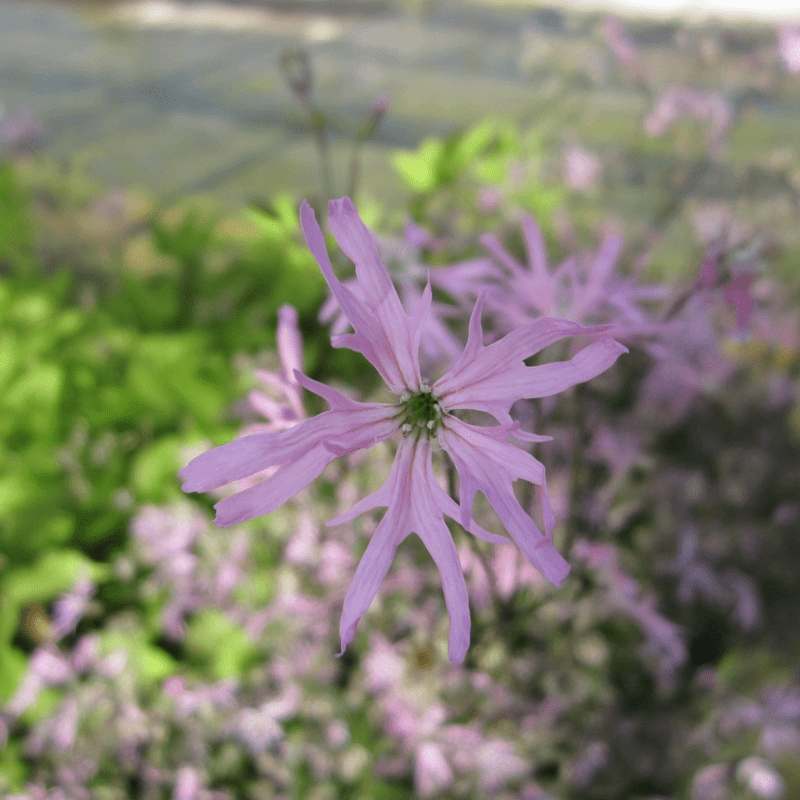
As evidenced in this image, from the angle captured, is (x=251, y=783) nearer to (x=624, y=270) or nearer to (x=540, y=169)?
(x=624, y=270)

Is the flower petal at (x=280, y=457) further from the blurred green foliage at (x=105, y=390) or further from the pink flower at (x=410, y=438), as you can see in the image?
the blurred green foliage at (x=105, y=390)

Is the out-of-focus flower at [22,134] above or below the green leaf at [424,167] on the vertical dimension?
below

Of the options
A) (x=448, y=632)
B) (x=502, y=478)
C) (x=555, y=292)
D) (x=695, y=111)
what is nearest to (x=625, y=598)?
(x=448, y=632)

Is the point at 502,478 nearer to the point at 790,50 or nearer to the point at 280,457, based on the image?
the point at 280,457

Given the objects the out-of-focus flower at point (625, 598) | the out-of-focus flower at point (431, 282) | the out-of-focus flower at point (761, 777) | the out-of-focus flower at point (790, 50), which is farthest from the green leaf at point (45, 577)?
the out-of-focus flower at point (790, 50)

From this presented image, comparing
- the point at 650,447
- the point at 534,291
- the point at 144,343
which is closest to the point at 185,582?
the point at 144,343

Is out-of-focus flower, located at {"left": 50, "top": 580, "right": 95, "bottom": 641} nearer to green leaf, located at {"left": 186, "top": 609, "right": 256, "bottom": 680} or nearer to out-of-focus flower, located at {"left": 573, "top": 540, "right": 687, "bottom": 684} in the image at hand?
green leaf, located at {"left": 186, "top": 609, "right": 256, "bottom": 680}
